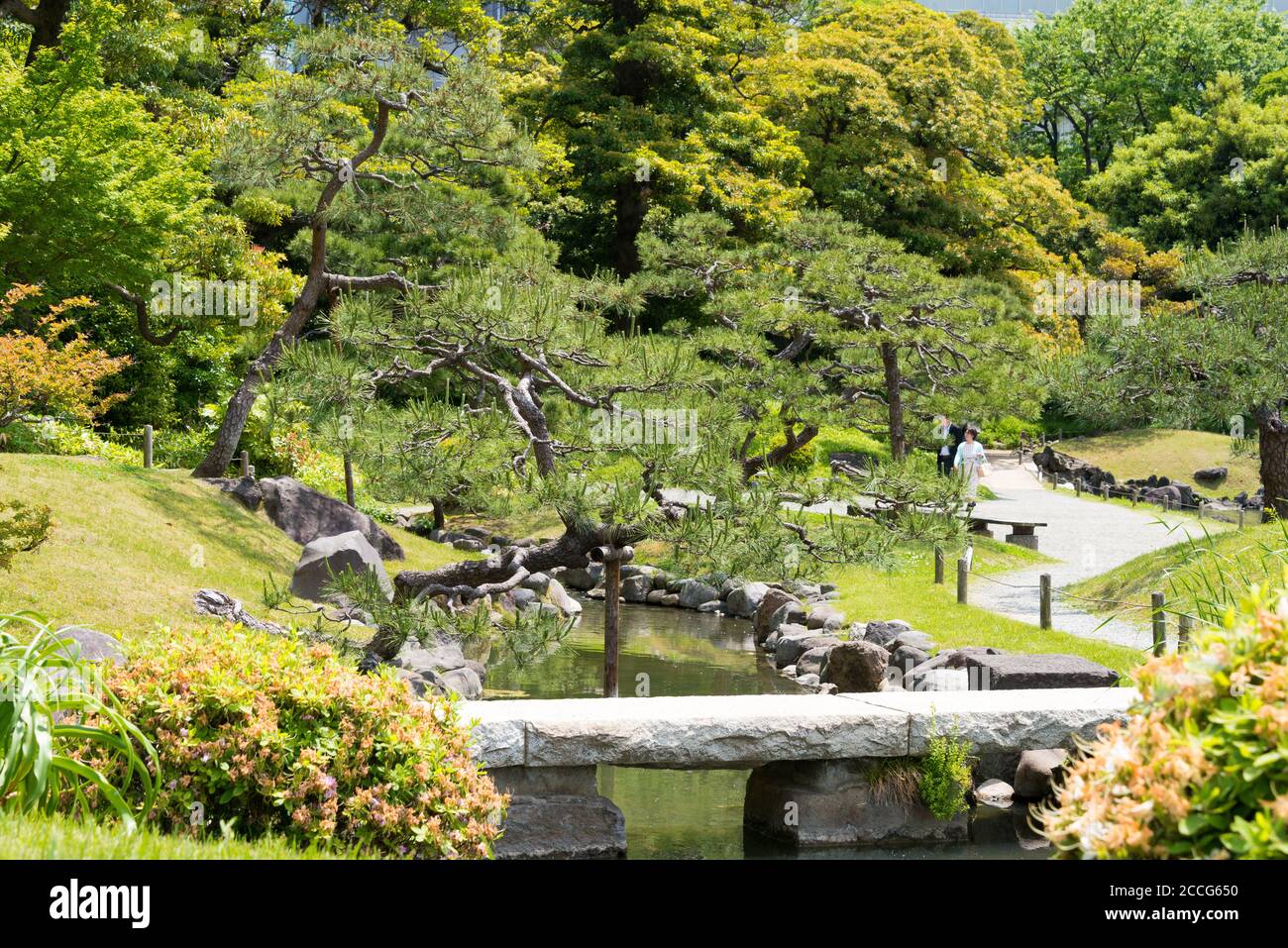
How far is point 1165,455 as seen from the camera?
33750 millimetres

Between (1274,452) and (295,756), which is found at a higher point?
(1274,452)

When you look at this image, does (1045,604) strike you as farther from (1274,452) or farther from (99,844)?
(99,844)

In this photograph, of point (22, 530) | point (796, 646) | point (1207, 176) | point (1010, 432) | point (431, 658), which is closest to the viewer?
point (22, 530)

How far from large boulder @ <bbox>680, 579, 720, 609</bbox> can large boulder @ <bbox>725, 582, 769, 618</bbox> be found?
0.43 metres

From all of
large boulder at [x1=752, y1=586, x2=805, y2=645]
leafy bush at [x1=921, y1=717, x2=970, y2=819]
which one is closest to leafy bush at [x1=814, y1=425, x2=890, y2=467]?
large boulder at [x1=752, y1=586, x2=805, y2=645]

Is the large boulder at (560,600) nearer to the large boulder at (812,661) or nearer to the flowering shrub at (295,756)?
the large boulder at (812,661)

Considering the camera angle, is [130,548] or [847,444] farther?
[847,444]

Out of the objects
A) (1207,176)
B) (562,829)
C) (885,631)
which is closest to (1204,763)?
(562,829)

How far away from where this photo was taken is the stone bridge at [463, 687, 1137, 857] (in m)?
6.12

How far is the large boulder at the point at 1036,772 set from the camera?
7055mm

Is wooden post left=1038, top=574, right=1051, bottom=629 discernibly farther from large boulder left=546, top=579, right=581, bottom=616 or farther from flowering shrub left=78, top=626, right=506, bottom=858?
flowering shrub left=78, top=626, right=506, bottom=858

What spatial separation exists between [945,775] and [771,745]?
1029 mm

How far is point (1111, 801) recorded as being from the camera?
2.77m

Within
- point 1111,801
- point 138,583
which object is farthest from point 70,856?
point 138,583
